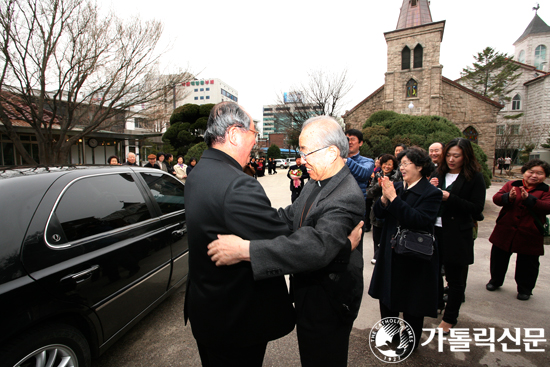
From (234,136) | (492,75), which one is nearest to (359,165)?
(234,136)

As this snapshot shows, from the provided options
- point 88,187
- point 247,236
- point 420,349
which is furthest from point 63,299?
point 420,349

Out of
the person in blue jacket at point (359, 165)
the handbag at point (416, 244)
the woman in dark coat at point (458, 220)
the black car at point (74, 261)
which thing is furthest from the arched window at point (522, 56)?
the black car at point (74, 261)

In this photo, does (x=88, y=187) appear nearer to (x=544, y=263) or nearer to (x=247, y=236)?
(x=247, y=236)

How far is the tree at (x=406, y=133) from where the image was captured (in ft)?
46.4

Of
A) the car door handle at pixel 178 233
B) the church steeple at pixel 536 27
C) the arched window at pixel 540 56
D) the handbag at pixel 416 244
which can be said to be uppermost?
the church steeple at pixel 536 27

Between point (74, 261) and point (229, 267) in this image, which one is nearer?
point (229, 267)

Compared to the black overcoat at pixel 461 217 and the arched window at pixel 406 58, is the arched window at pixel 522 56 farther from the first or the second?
the black overcoat at pixel 461 217

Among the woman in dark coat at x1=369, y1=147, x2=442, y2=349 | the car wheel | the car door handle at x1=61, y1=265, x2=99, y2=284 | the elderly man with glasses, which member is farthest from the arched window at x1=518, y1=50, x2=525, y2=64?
the car wheel

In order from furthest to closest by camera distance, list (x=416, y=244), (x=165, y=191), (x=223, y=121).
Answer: (x=165, y=191)
(x=416, y=244)
(x=223, y=121)

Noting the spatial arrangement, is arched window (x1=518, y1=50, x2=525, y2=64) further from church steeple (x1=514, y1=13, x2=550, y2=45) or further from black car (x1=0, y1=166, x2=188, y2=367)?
black car (x1=0, y1=166, x2=188, y2=367)

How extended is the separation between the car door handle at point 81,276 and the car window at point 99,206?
25cm

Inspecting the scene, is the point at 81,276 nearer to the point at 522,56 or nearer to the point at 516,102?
the point at 516,102

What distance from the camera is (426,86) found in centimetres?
2539

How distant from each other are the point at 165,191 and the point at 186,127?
19802mm
